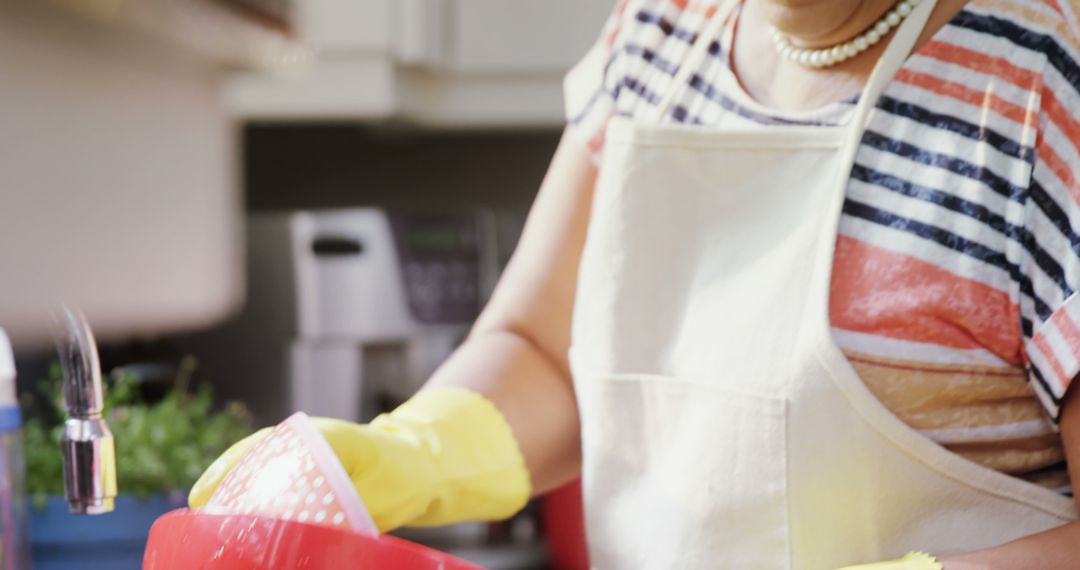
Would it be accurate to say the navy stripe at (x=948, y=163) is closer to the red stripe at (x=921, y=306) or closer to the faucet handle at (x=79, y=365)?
A: the red stripe at (x=921, y=306)

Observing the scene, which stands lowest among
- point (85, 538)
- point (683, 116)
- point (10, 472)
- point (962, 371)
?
point (85, 538)

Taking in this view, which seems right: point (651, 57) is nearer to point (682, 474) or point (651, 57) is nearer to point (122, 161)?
point (682, 474)

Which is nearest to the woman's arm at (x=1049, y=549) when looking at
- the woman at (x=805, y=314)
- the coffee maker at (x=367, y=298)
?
the woman at (x=805, y=314)

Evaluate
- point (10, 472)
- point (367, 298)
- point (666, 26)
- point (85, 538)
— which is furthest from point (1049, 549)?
point (367, 298)

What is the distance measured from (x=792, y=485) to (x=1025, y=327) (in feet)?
0.46

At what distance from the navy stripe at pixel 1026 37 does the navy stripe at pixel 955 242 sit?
0.30 feet

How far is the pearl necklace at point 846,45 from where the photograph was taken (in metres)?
0.70

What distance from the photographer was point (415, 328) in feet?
6.30

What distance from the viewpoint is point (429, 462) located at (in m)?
0.75

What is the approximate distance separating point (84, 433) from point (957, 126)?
17.6 inches

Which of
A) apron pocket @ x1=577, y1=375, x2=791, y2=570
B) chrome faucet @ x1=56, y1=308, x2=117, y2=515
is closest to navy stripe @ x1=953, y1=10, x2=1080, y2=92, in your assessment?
apron pocket @ x1=577, y1=375, x2=791, y2=570

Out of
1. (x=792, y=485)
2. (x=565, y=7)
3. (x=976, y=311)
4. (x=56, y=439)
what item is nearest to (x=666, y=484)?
(x=792, y=485)

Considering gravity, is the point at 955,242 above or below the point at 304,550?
above

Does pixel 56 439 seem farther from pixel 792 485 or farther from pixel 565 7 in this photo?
pixel 565 7
